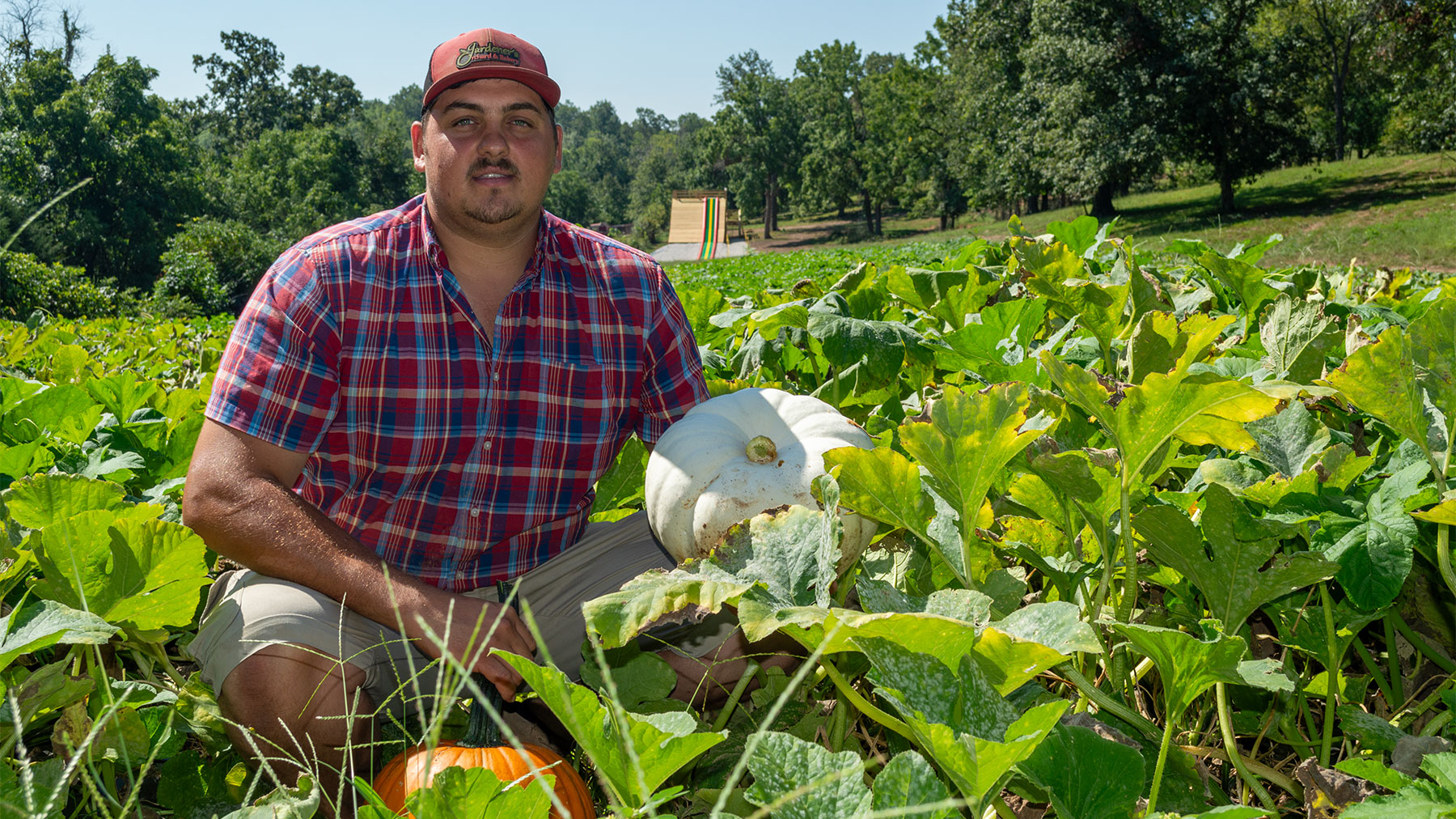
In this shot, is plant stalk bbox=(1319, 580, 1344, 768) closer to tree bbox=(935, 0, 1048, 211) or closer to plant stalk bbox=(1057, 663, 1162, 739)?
plant stalk bbox=(1057, 663, 1162, 739)

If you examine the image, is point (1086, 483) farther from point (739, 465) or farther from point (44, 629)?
point (44, 629)

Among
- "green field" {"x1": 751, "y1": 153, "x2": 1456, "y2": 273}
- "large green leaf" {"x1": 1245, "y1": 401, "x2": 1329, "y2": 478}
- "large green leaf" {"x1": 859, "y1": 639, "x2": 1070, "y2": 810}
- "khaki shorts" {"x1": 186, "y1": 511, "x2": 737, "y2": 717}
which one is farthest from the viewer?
"green field" {"x1": 751, "y1": 153, "x2": 1456, "y2": 273}

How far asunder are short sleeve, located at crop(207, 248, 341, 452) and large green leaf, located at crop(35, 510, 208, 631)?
23.6 inches

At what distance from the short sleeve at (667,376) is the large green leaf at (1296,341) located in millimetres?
1311

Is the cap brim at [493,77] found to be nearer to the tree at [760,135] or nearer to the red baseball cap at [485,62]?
the red baseball cap at [485,62]

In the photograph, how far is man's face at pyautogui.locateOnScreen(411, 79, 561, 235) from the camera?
7.84 feet

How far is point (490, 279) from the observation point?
2475mm

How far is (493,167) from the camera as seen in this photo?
7.98 feet

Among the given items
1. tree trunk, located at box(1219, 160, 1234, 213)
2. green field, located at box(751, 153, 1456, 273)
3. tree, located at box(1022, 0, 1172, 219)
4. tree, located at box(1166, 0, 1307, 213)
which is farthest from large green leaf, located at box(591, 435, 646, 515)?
tree trunk, located at box(1219, 160, 1234, 213)

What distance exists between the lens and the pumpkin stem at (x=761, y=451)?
1820 mm

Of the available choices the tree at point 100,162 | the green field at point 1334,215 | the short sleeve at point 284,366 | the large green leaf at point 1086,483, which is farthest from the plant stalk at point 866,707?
the tree at point 100,162

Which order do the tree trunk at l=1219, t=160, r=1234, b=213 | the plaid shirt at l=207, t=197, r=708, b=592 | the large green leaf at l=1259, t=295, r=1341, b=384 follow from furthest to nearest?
the tree trunk at l=1219, t=160, r=1234, b=213, the plaid shirt at l=207, t=197, r=708, b=592, the large green leaf at l=1259, t=295, r=1341, b=384

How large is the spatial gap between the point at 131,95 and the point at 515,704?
49644 mm

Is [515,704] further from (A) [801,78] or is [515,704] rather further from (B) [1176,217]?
(A) [801,78]
